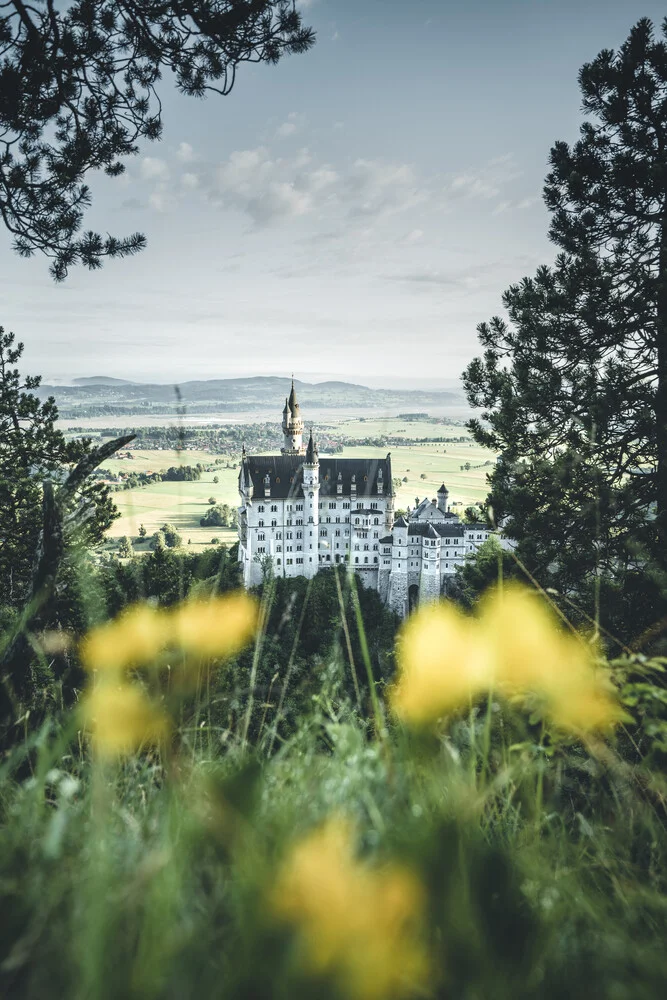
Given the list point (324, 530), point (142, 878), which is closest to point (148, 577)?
point (142, 878)

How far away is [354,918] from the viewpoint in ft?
3.92

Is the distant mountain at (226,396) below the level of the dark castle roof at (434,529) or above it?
above

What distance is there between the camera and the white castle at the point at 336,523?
46375 mm

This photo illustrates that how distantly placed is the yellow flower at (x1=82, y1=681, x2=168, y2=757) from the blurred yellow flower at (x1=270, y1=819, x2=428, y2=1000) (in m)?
1.18

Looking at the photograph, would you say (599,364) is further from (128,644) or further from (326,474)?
(326,474)

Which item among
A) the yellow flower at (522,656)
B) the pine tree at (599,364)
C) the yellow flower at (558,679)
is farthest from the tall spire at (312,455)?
the yellow flower at (558,679)

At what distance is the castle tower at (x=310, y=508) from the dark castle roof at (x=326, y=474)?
99 centimetres

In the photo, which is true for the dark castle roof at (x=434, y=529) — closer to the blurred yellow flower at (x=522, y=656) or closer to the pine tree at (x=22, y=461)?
the pine tree at (x=22, y=461)

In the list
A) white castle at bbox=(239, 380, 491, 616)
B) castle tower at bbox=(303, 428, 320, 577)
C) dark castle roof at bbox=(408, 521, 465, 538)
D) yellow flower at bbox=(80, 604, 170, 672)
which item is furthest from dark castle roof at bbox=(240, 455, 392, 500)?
yellow flower at bbox=(80, 604, 170, 672)

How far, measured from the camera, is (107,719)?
251 cm

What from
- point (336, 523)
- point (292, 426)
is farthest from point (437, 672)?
point (292, 426)

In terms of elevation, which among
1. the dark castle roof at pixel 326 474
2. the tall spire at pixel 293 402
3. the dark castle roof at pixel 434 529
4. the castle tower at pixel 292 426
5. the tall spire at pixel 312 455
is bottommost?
the dark castle roof at pixel 434 529

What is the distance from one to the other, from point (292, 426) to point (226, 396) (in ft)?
59.0

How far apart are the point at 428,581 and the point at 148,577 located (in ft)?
120
